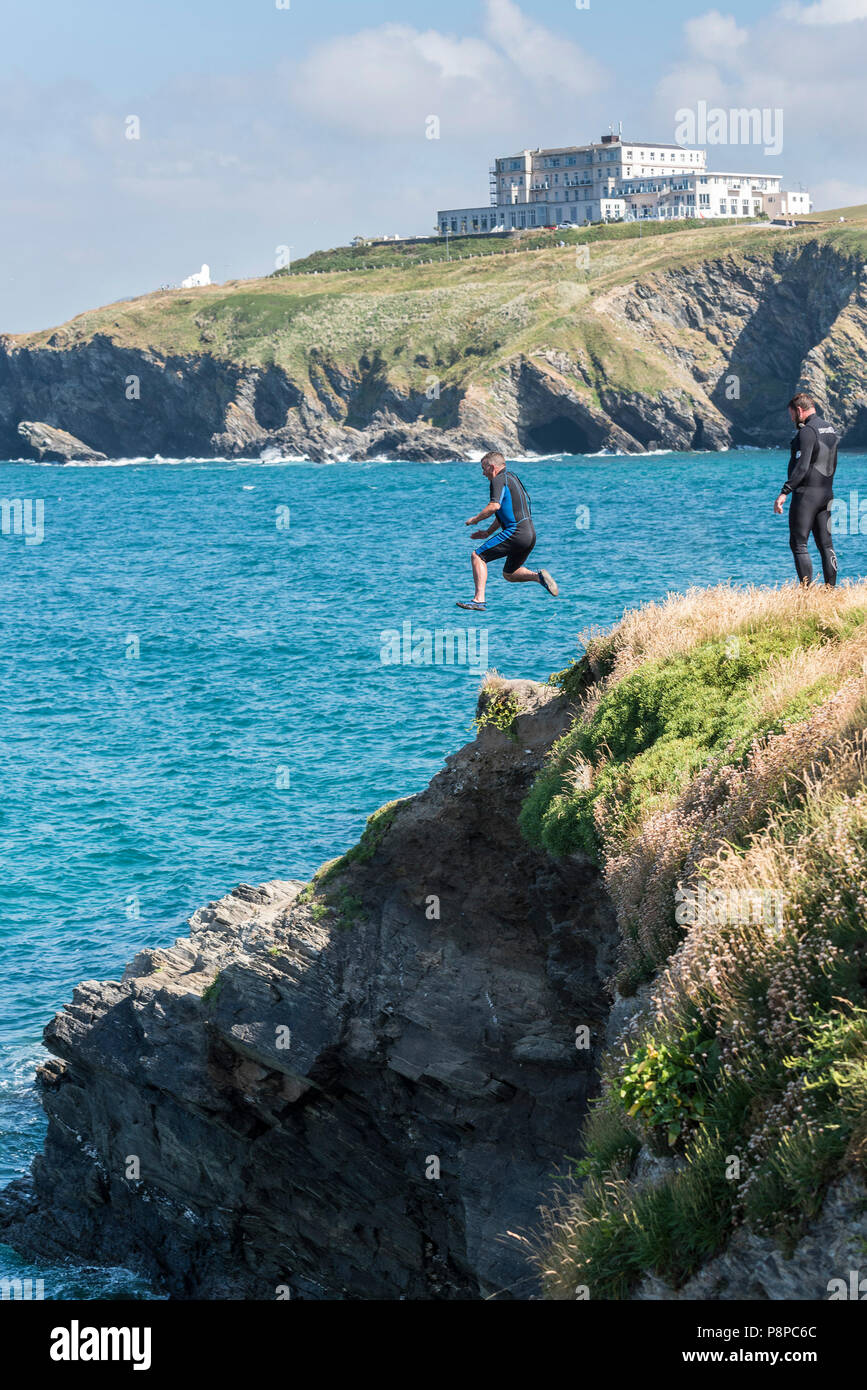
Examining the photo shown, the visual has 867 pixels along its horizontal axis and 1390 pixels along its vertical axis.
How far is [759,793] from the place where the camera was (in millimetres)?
11305

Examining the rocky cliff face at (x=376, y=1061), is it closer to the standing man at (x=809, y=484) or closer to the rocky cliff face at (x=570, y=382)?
the standing man at (x=809, y=484)

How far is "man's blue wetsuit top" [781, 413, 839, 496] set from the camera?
16.9m

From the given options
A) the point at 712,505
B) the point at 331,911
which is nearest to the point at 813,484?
the point at 331,911

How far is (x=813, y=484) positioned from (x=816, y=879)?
9539 mm

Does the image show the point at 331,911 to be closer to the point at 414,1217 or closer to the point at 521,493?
the point at 414,1217

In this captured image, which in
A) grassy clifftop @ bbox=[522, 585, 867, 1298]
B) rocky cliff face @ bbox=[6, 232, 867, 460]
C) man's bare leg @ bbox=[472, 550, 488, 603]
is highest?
rocky cliff face @ bbox=[6, 232, 867, 460]

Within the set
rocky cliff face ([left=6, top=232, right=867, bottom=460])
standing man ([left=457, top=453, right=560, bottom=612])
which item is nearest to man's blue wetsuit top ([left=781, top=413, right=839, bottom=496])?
standing man ([left=457, top=453, right=560, bottom=612])

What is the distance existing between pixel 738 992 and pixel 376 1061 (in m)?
9.61

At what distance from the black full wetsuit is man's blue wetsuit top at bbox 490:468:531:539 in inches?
146

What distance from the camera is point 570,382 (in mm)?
160250

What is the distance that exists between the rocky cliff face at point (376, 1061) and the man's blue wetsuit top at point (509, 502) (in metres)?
2.97

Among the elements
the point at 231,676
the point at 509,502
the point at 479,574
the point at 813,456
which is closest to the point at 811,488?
the point at 813,456

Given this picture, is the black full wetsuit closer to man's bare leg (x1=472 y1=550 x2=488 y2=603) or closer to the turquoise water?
man's bare leg (x1=472 y1=550 x2=488 y2=603)

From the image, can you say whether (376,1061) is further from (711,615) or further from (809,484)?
(809,484)
